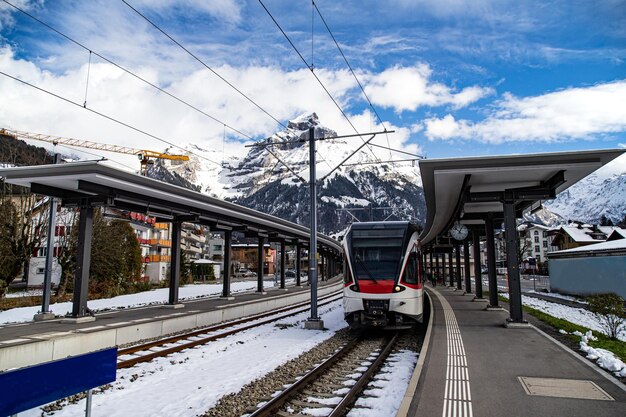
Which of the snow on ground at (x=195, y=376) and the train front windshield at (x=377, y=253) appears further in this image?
the train front windshield at (x=377, y=253)

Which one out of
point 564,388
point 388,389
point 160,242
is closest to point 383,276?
point 388,389

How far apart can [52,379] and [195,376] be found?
4602 mm

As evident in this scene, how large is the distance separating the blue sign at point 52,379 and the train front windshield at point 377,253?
872cm

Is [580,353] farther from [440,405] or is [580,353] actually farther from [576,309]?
[576,309]

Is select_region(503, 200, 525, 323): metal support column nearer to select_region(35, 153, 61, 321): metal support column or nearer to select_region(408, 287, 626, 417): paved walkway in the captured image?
select_region(408, 287, 626, 417): paved walkway

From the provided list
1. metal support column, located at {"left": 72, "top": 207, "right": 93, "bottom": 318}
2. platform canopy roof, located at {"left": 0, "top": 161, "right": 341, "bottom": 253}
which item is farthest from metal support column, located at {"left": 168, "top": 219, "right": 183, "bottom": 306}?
metal support column, located at {"left": 72, "top": 207, "right": 93, "bottom": 318}

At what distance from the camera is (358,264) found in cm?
1299

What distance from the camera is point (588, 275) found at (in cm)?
2950

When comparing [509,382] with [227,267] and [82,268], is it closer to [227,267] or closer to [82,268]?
[82,268]

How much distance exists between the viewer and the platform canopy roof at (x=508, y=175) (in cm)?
1177

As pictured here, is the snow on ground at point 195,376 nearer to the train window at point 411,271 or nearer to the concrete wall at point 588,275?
the train window at point 411,271

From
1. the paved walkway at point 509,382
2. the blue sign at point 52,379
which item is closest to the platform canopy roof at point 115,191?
the blue sign at point 52,379

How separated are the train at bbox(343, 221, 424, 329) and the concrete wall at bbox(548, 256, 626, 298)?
19247mm

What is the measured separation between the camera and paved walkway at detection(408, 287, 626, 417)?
5.73m
